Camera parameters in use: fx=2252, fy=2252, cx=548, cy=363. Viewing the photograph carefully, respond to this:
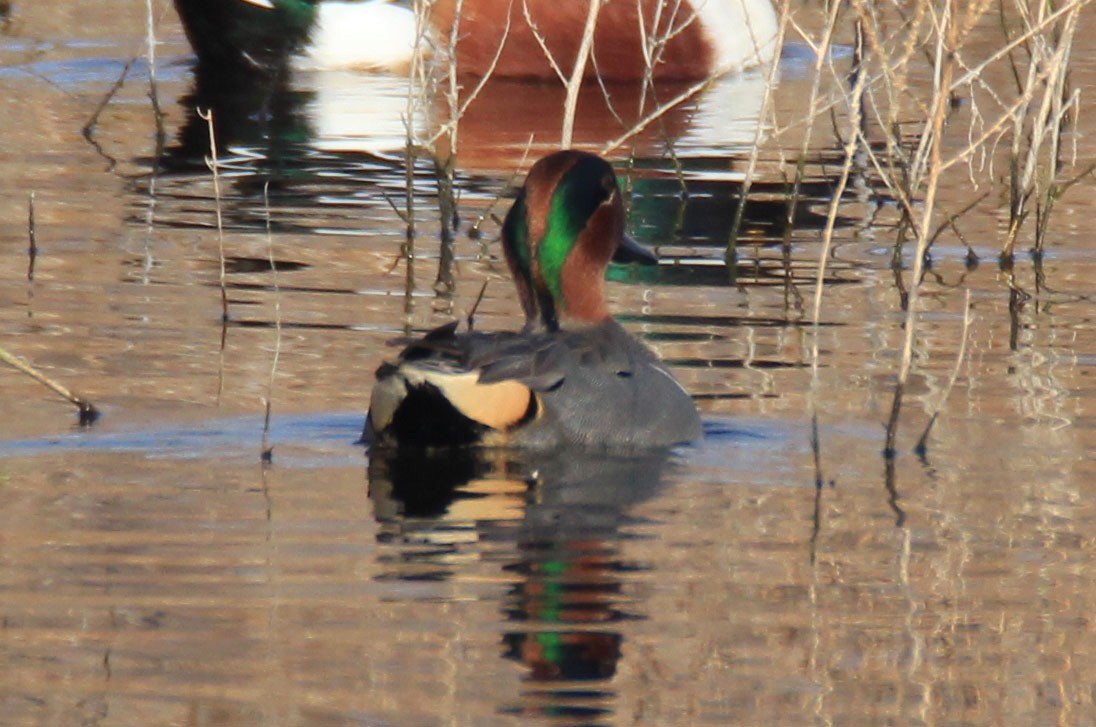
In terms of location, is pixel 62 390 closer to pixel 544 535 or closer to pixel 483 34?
pixel 544 535

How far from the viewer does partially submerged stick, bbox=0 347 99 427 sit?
5.98 metres

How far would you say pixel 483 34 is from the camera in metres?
13.1

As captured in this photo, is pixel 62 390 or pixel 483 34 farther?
pixel 483 34

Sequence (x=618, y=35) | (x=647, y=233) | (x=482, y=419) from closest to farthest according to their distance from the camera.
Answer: (x=482, y=419)
(x=647, y=233)
(x=618, y=35)

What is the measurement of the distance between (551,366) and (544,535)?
0.74m

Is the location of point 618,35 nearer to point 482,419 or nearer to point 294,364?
point 294,364

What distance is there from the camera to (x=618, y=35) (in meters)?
13.1

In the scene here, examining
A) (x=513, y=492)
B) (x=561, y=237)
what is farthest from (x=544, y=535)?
(x=561, y=237)

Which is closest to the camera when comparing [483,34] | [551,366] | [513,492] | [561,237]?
[513,492]

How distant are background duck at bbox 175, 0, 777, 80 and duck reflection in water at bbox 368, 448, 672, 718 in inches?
283

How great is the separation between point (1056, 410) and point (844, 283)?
6.34ft

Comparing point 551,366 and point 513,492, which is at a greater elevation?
point 551,366

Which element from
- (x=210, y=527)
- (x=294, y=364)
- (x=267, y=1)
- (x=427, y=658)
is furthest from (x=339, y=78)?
(x=427, y=658)

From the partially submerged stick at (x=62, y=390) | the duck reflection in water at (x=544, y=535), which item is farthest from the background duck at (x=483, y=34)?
the duck reflection in water at (x=544, y=535)
